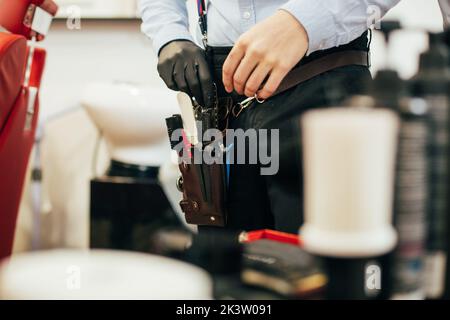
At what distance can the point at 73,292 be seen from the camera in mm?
355

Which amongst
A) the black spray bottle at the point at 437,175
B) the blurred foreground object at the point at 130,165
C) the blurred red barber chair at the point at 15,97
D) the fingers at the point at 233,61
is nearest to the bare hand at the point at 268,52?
the fingers at the point at 233,61

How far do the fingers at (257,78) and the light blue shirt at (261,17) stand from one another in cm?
5

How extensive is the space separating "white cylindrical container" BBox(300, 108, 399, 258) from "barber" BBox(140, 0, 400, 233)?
0.18m

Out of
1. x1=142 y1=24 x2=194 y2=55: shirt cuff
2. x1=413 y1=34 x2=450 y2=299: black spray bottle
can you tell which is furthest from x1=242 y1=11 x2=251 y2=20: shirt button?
x1=413 y1=34 x2=450 y2=299: black spray bottle

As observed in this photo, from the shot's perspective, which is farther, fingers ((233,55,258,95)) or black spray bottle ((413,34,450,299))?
fingers ((233,55,258,95))

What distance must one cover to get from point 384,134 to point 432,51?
124mm

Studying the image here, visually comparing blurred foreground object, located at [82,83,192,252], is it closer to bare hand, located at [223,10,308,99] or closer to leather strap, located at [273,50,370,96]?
leather strap, located at [273,50,370,96]

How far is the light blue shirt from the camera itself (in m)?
0.53

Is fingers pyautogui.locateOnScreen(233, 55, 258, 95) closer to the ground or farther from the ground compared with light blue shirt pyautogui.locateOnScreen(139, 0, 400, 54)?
closer to the ground

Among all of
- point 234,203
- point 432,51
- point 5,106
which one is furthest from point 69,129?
point 432,51

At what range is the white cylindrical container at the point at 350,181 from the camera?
11.8 inches

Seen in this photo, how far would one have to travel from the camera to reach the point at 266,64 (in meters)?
0.51

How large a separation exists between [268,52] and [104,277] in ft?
0.87
